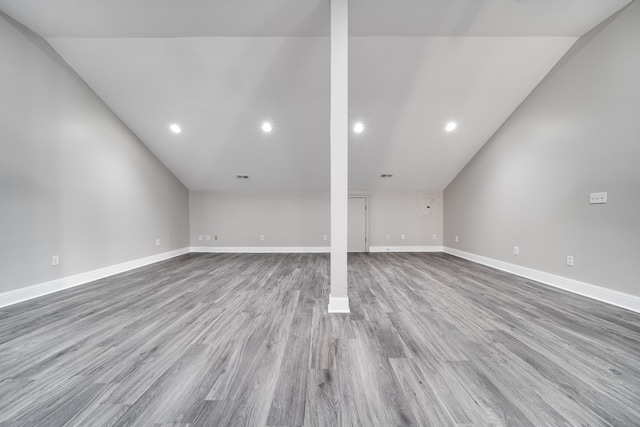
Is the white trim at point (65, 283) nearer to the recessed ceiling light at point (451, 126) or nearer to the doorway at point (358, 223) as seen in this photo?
the doorway at point (358, 223)

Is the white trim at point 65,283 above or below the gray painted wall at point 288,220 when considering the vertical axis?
below

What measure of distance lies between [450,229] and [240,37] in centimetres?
593

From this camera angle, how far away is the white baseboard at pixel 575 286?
7.68ft

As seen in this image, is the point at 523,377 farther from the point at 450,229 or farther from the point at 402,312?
the point at 450,229

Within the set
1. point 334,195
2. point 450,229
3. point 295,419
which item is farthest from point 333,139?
point 450,229

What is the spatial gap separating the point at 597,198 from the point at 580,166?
1.45ft

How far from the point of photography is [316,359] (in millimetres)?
1541

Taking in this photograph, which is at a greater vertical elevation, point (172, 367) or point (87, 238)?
point (87, 238)

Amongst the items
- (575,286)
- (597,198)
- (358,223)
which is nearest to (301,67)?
(358,223)

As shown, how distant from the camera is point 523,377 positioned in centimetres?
137

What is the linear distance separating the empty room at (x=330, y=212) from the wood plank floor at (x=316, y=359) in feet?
0.05

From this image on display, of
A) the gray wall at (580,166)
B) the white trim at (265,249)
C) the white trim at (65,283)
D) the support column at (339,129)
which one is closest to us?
the support column at (339,129)

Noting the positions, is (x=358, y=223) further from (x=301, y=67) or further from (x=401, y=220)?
(x=301, y=67)

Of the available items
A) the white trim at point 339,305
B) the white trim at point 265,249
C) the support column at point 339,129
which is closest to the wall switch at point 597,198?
→ the support column at point 339,129
